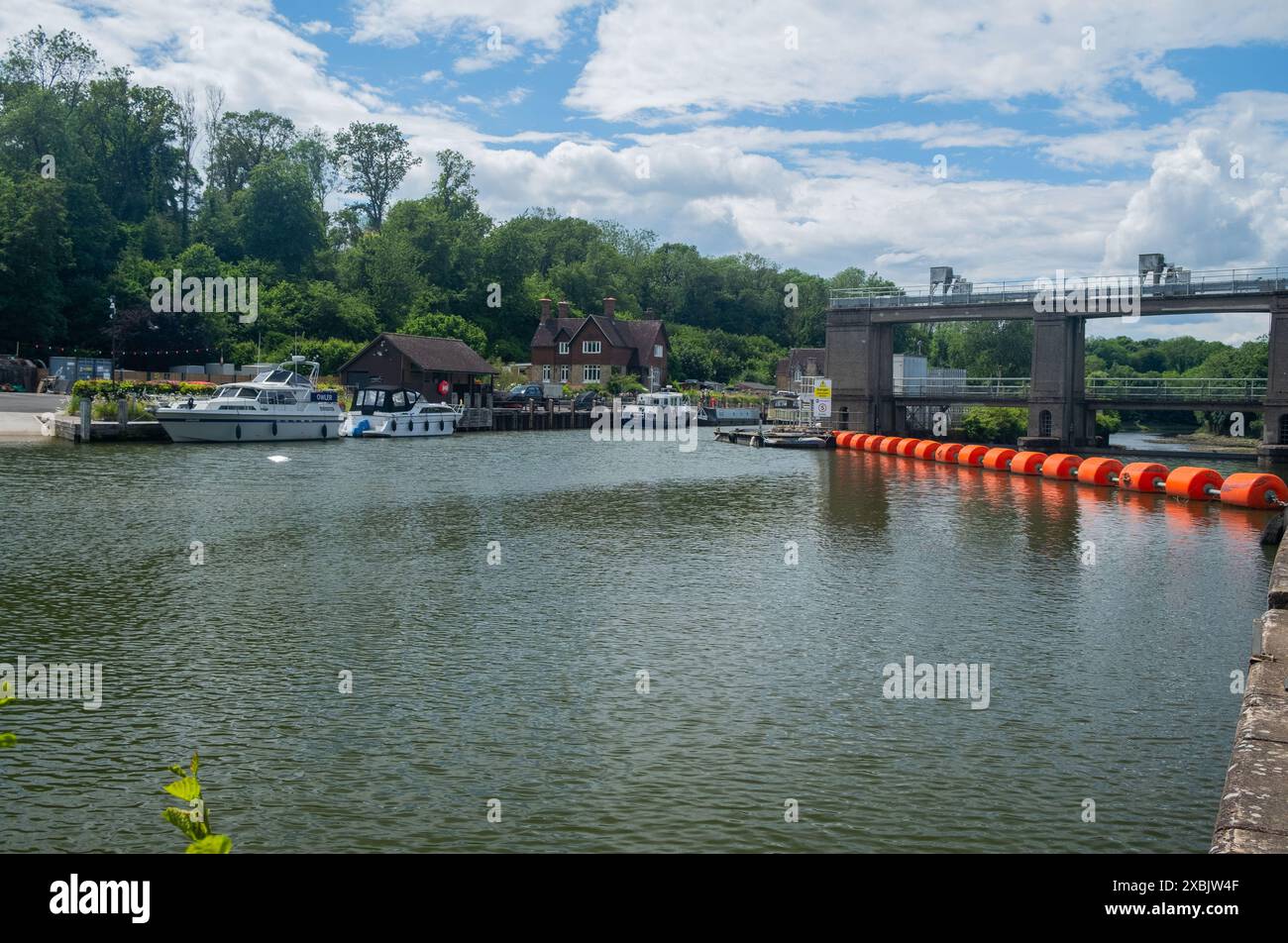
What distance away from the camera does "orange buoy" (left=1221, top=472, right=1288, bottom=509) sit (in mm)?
35666

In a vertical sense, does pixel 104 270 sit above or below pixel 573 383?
above

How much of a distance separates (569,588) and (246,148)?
120m

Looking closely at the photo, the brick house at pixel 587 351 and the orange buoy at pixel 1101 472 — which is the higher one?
the brick house at pixel 587 351

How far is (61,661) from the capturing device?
47.9 feet

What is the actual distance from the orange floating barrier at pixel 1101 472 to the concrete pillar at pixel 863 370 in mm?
25296

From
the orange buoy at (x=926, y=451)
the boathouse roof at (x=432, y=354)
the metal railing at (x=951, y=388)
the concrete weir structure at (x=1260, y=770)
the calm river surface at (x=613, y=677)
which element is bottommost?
the calm river surface at (x=613, y=677)

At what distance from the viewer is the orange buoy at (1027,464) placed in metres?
48.2

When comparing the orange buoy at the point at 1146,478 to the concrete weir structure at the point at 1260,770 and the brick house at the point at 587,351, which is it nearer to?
the concrete weir structure at the point at 1260,770

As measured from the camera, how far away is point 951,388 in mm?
70312

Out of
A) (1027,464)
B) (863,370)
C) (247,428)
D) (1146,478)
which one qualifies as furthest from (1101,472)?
(247,428)

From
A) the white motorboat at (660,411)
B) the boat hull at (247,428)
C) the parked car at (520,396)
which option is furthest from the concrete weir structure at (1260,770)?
the parked car at (520,396)
